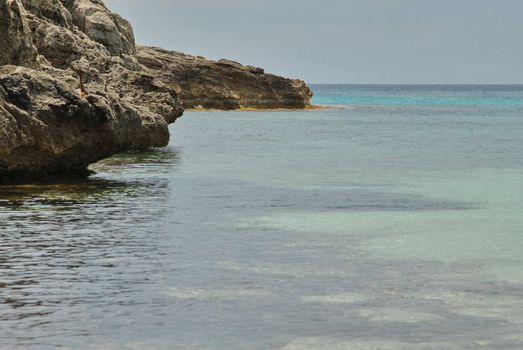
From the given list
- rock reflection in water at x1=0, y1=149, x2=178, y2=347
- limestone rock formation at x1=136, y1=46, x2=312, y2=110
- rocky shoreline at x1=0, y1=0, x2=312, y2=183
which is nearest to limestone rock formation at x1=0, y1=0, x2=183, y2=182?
rocky shoreline at x1=0, y1=0, x2=312, y2=183

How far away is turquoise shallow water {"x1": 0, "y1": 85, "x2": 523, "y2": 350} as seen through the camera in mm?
10094

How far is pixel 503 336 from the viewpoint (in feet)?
32.5

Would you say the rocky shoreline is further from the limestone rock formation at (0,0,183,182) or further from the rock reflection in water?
the rock reflection in water

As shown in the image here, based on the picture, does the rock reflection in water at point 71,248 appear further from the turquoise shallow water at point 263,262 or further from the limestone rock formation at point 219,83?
the limestone rock formation at point 219,83

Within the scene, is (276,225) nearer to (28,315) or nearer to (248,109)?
(28,315)

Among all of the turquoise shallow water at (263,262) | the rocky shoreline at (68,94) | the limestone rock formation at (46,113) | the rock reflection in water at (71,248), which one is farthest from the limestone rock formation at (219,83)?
the rock reflection in water at (71,248)

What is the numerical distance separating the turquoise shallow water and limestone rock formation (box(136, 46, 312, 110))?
7629 centimetres

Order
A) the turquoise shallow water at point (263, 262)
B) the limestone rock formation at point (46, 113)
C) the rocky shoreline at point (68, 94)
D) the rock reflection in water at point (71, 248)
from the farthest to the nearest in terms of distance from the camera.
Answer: the rocky shoreline at point (68, 94) < the limestone rock formation at point (46, 113) < the rock reflection in water at point (71, 248) < the turquoise shallow water at point (263, 262)

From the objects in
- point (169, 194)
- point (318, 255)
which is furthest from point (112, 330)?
point (169, 194)

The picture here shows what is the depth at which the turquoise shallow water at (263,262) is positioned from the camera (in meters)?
10.1

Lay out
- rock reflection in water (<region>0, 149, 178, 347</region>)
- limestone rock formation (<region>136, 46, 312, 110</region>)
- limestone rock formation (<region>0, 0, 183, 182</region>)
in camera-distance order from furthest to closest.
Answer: limestone rock formation (<region>136, 46, 312, 110</region>) → limestone rock formation (<region>0, 0, 183, 182</region>) → rock reflection in water (<region>0, 149, 178, 347</region>)

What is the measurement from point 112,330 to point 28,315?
1206 millimetres

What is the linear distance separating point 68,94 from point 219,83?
83953mm

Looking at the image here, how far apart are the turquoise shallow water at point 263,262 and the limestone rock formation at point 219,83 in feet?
250
